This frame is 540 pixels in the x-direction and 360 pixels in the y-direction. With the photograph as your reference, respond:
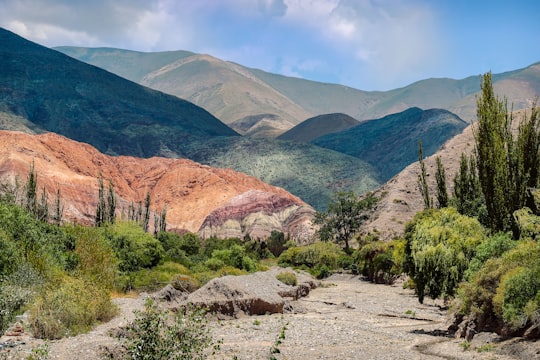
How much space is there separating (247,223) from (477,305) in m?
97.3

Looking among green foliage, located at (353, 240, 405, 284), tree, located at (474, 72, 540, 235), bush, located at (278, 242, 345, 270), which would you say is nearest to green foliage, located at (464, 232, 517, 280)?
tree, located at (474, 72, 540, 235)

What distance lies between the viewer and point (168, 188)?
137 metres

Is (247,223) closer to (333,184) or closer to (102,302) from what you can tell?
(333,184)

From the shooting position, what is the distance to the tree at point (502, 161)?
26.4 meters

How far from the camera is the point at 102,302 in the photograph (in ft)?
82.4

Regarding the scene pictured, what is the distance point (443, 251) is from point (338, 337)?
236 inches

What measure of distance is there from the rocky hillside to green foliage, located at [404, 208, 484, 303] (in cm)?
8031

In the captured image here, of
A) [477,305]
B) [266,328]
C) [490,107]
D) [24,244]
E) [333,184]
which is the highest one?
[333,184]

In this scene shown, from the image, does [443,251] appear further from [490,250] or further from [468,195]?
[468,195]

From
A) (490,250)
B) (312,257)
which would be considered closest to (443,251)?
(490,250)

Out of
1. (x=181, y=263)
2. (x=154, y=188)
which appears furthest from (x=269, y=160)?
(x=181, y=263)

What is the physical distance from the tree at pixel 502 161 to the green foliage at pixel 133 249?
29.2 metres

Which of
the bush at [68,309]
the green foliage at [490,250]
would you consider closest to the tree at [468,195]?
the green foliage at [490,250]

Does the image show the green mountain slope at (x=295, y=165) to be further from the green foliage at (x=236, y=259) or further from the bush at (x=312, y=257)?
the green foliage at (x=236, y=259)
